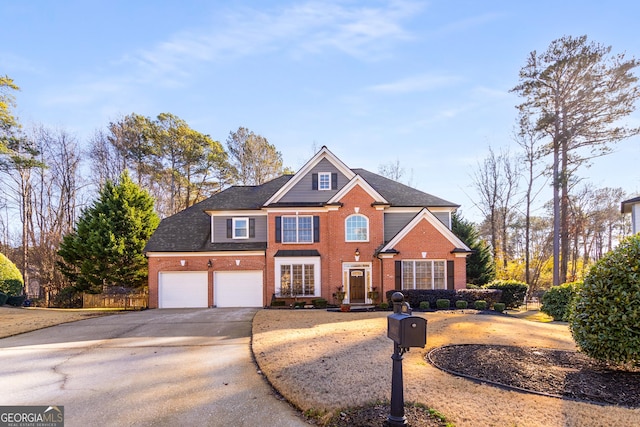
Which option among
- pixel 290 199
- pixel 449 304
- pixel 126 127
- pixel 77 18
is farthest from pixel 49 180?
pixel 449 304

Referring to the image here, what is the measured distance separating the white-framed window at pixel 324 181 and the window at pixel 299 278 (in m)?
4.27

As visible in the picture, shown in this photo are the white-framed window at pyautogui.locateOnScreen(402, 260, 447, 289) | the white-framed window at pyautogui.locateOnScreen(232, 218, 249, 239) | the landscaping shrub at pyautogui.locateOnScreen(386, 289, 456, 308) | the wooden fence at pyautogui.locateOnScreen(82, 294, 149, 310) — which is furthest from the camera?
the white-framed window at pyautogui.locateOnScreen(232, 218, 249, 239)

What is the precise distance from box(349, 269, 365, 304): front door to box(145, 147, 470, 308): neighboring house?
0.17 ft

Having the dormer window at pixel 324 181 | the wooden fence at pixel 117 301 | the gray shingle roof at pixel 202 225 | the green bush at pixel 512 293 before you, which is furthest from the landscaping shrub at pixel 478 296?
the wooden fence at pixel 117 301

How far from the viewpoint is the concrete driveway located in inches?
195

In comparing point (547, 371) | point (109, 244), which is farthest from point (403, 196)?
point (109, 244)

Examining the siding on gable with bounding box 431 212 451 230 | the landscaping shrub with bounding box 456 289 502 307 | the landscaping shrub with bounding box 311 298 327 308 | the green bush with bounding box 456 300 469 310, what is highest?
the siding on gable with bounding box 431 212 451 230

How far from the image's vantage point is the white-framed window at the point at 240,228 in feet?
71.0

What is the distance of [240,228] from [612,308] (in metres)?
18.0

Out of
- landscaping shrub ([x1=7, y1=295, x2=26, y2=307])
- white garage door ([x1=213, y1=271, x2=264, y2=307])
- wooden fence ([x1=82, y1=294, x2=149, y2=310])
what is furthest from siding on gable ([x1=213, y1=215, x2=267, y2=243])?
landscaping shrub ([x1=7, y1=295, x2=26, y2=307])

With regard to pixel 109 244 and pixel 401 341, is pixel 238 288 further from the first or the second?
pixel 401 341

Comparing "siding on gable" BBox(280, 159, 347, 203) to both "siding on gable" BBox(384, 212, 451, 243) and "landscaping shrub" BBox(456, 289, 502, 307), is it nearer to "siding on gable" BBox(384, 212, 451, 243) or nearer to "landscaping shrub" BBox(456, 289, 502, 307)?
"siding on gable" BBox(384, 212, 451, 243)

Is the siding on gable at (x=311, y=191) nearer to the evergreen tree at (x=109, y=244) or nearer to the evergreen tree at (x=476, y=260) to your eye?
the evergreen tree at (x=476, y=260)

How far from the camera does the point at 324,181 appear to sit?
69.3 ft
